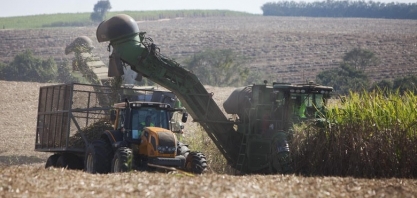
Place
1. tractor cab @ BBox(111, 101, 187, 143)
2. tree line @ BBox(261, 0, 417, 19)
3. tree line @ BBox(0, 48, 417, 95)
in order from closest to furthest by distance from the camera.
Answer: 1. tractor cab @ BBox(111, 101, 187, 143)
2. tree line @ BBox(0, 48, 417, 95)
3. tree line @ BBox(261, 0, 417, 19)

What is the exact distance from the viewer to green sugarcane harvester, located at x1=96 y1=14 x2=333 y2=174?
2152 centimetres

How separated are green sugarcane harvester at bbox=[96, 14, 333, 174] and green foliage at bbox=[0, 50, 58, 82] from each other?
3993 cm

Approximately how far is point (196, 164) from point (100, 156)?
7.57 ft

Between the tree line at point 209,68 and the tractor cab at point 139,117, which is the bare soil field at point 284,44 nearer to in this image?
the tree line at point 209,68

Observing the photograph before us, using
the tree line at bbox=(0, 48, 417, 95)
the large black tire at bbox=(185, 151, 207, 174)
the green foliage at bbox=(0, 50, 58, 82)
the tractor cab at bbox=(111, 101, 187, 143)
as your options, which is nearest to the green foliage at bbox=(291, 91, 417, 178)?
the large black tire at bbox=(185, 151, 207, 174)

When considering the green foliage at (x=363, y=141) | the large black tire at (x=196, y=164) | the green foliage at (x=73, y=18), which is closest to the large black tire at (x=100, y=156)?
the large black tire at (x=196, y=164)

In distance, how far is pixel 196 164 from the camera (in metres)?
18.6

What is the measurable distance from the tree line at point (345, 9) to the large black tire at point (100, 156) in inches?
3763

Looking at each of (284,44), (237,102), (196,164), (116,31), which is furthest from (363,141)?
(284,44)

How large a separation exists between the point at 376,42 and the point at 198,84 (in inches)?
2078

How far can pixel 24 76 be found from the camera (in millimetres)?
63031

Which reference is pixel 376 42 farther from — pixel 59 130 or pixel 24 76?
pixel 59 130

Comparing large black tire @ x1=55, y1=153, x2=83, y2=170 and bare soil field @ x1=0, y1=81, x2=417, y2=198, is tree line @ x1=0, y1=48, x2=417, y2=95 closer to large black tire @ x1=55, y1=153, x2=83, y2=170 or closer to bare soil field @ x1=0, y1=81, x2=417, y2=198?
large black tire @ x1=55, y1=153, x2=83, y2=170

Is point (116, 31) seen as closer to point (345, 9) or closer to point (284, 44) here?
point (284, 44)
